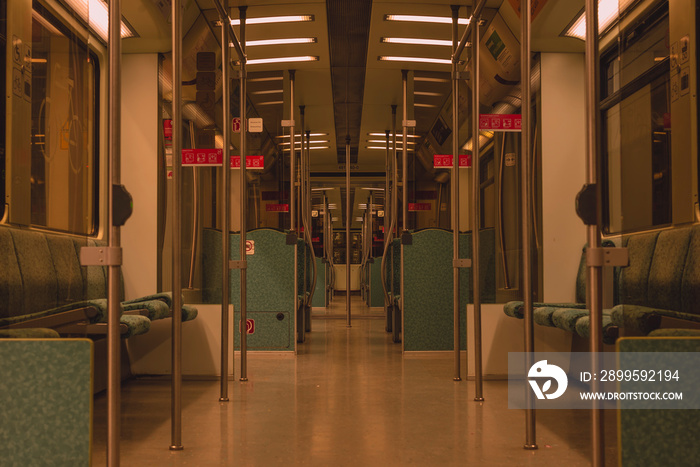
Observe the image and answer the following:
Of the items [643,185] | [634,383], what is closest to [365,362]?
[643,185]

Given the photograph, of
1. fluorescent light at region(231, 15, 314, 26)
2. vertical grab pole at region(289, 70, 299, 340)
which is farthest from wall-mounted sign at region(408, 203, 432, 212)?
fluorescent light at region(231, 15, 314, 26)

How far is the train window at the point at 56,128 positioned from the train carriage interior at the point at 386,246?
1 centimetres

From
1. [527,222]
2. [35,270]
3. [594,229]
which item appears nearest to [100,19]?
[35,270]

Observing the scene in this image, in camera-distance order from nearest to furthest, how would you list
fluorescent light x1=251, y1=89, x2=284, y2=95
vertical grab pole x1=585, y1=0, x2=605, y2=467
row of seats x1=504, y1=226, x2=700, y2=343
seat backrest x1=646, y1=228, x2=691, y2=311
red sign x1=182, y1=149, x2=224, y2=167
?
1. vertical grab pole x1=585, y1=0, x2=605, y2=467
2. row of seats x1=504, y1=226, x2=700, y2=343
3. seat backrest x1=646, y1=228, x2=691, y2=311
4. red sign x1=182, y1=149, x2=224, y2=167
5. fluorescent light x1=251, y1=89, x2=284, y2=95

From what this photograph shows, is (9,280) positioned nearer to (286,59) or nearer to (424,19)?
(424,19)

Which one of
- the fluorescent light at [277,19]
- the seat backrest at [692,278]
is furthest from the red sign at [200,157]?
the seat backrest at [692,278]

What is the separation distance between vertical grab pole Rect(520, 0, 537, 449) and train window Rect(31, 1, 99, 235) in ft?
6.18

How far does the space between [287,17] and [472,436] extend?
12.5ft

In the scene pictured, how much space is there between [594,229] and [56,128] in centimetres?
211

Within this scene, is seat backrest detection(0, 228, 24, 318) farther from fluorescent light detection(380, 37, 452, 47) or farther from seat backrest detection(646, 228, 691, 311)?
fluorescent light detection(380, 37, 452, 47)

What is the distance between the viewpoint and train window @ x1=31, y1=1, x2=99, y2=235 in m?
2.66

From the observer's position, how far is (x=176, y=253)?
2.78 metres

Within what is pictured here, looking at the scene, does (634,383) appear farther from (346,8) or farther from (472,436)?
(346,8)

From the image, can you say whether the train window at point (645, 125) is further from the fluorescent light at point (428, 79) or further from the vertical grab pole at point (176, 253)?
the fluorescent light at point (428, 79)
